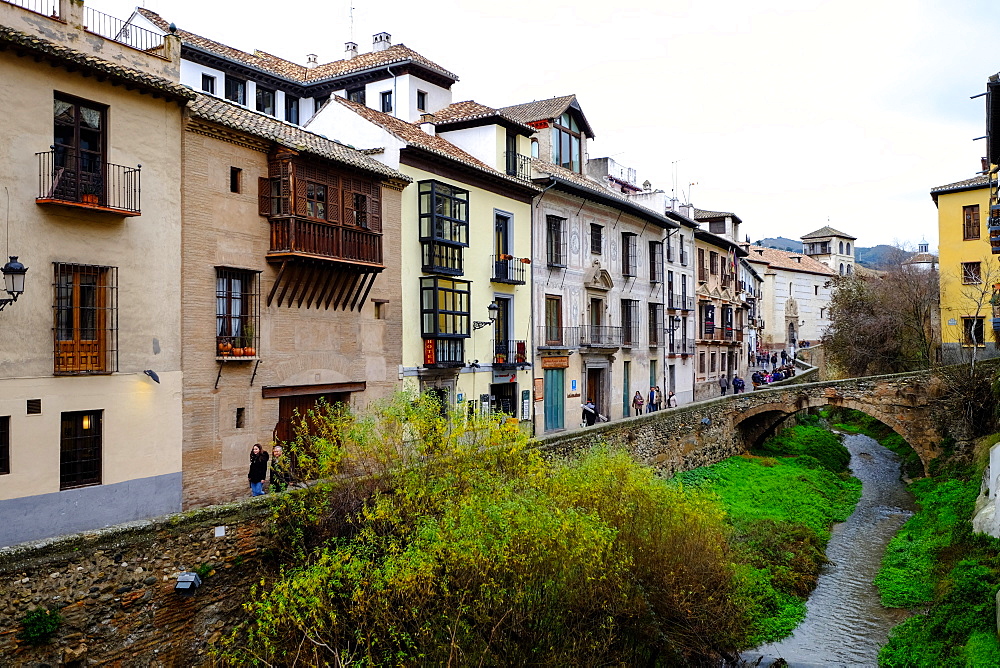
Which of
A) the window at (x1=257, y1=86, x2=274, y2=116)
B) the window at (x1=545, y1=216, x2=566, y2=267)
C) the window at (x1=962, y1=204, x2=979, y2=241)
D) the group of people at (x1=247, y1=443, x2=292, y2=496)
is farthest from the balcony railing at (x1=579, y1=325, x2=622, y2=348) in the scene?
the window at (x1=962, y1=204, x2=979, y2=241)

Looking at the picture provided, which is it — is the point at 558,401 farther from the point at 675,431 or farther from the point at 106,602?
the point at 106,602

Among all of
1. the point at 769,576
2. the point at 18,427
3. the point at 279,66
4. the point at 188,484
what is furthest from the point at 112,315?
the point at 279,66

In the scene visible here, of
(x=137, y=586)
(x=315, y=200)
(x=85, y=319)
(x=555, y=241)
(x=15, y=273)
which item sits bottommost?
(x=137, y=586)

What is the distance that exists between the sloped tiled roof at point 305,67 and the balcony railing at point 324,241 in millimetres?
12717

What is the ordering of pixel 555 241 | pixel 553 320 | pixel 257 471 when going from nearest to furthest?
1. pixel 257 471
2. pixel 555 241
3. pixel 553 320

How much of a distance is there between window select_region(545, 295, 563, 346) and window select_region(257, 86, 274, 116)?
42.3 ft

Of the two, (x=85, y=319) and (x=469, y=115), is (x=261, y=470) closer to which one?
(x=85, y=319)

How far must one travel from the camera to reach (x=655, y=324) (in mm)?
38406

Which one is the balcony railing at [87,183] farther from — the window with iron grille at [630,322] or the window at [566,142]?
the window with iron grille at [630,322]

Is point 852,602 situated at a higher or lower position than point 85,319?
lower

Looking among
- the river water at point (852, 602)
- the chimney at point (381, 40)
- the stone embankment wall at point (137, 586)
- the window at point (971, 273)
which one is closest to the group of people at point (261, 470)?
the stone embankment wall at point (137, 586)

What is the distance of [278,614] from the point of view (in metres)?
11.5

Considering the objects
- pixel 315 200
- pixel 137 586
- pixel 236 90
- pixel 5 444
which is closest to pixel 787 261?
pixel 236 90

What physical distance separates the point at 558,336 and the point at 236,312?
1448 cm
